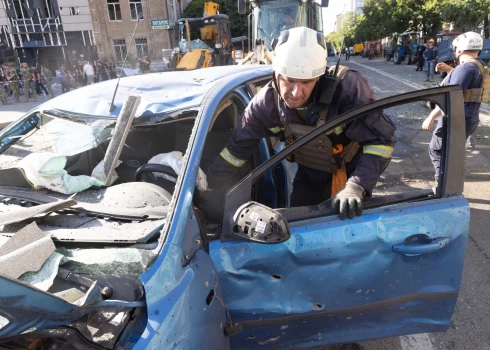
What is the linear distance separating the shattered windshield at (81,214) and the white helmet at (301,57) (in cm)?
53

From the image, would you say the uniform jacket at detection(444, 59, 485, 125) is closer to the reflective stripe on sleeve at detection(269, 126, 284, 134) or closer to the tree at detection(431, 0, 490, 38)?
the reflective stripe on sleeve at detection(269, 126, 284, 134)

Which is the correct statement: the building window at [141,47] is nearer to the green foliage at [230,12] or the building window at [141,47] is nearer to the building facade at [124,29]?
the building facade at [124,29]

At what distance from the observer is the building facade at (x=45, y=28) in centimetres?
2331

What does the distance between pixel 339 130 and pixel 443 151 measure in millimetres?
488

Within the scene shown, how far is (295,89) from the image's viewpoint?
5.78 feet

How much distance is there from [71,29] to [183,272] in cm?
2726

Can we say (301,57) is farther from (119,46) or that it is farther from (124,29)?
(119,46)

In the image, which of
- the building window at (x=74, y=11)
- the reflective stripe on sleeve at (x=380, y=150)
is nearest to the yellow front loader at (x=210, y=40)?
the reflective stripe on sleeve at (x=380, y=150)

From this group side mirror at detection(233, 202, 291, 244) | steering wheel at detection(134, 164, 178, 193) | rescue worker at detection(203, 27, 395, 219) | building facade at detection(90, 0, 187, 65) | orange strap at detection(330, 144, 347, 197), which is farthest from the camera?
building facade at detection(90, 0, 187, 65)

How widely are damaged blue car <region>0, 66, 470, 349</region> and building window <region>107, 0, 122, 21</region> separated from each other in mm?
28072

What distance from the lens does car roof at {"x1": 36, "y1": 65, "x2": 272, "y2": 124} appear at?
1.93 meters

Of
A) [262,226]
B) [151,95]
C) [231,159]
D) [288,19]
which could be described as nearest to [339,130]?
[231,159]

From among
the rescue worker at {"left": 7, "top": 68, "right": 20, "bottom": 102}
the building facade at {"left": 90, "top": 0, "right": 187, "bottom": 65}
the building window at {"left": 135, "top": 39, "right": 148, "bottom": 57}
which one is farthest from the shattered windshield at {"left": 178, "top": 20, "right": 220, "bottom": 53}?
the building window at {"left": 135, "top": 39, "right": 148, "bottom": 57}

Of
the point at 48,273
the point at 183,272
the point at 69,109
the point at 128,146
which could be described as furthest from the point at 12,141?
the point at 183,272
